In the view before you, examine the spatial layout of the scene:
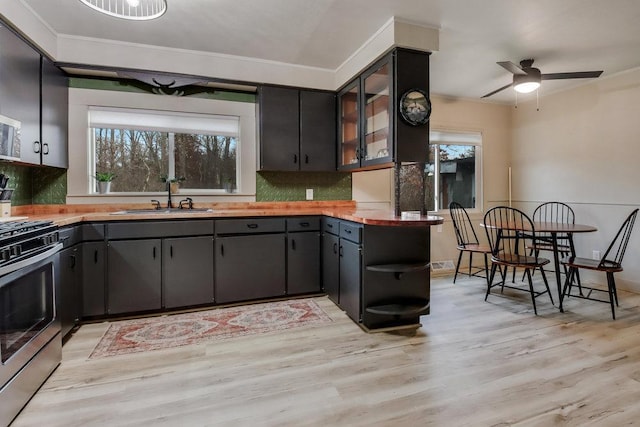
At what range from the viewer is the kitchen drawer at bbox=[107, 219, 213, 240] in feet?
9.17

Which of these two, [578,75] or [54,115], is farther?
[578,75]

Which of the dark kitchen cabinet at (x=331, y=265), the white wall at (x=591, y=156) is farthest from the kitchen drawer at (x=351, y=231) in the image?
the white wall at (x=591, y=156)

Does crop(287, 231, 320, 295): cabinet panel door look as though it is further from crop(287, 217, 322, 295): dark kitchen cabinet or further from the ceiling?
the ceiling

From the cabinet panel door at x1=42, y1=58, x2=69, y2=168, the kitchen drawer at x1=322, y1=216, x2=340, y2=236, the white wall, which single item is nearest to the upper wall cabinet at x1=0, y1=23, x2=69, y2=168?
the cabinet panel door at x1=42, y1=58, x2=69, y2=168

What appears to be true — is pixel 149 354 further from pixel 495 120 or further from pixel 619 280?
pixel 495 120

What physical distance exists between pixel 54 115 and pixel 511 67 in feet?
13.7

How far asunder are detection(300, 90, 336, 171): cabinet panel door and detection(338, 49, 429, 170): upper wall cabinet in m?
0.38

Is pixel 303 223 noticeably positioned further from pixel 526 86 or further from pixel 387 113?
pixel 526 86

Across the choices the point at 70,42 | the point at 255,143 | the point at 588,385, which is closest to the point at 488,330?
the point at 588,385

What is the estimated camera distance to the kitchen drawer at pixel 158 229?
279cm

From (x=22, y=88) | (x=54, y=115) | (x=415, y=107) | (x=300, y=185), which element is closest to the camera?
(x=22, y=88)

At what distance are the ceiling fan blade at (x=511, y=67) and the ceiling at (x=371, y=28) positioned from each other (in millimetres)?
195

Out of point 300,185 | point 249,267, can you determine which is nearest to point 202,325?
point 249,267

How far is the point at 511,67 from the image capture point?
3.20 meters
